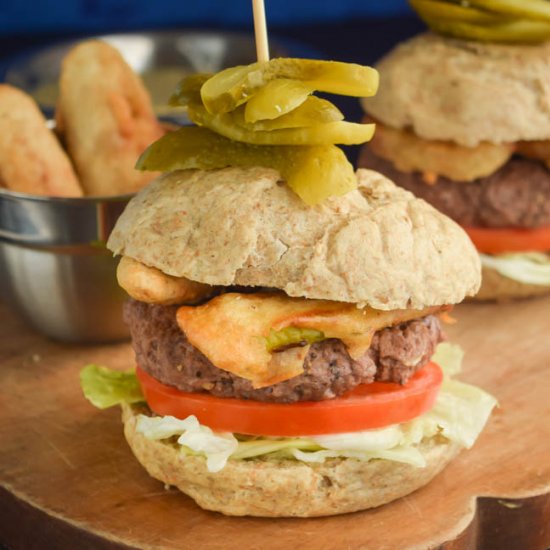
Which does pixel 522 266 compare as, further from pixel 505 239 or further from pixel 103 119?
pixel 103 119

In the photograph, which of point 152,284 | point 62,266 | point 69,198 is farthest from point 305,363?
point 62,266

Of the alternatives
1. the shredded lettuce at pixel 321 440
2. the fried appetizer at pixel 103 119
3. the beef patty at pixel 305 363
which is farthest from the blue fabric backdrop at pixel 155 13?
the shredded lettuce at pixel 321 440

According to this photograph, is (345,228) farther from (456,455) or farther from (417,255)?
(456,455)

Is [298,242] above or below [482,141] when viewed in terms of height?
above

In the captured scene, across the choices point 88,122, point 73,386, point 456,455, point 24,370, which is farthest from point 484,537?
point 88,122

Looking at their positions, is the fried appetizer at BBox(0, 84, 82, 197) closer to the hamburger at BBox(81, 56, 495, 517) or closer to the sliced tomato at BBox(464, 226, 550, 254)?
the hamburger at BBox(81, 56, 495, 517)
